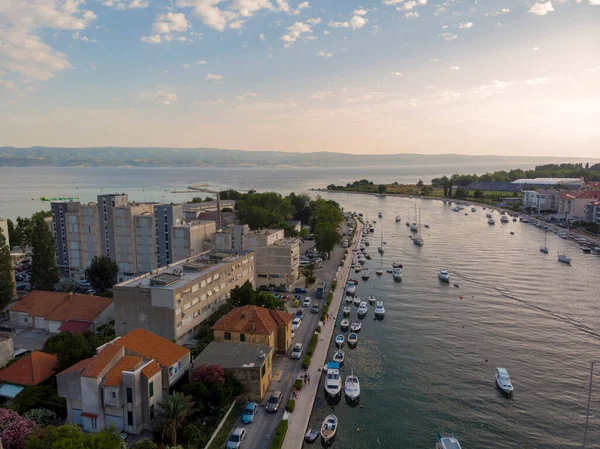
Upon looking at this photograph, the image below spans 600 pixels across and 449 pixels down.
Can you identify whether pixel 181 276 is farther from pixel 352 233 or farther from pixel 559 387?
pixel 352 233

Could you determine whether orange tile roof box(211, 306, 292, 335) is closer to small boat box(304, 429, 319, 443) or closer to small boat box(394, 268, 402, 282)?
small boat box(304, 429, 319, 443)

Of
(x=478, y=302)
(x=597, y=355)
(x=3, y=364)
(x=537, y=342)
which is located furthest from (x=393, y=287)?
(x=3, y=364)

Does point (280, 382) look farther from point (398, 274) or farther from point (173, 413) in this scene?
point (398, 274)

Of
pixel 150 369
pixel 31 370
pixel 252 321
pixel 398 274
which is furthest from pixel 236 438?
pixel 398 274

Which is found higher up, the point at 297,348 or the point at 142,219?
the point at 142,219

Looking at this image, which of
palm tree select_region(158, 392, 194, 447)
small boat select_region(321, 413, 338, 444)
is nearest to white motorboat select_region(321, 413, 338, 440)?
small boat select_region(321, 413, 338, 444)

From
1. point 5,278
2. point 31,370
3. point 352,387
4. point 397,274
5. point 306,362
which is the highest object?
point 5,278
